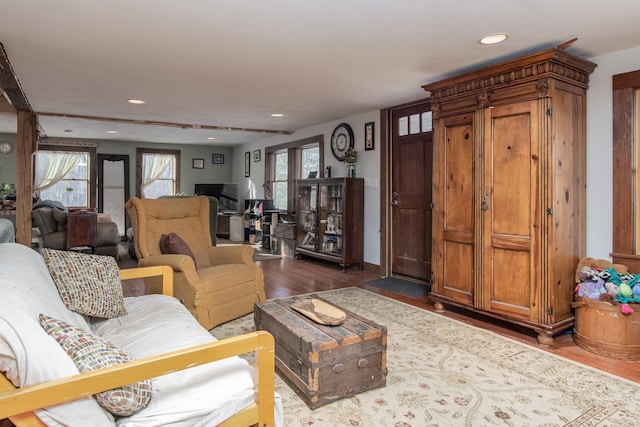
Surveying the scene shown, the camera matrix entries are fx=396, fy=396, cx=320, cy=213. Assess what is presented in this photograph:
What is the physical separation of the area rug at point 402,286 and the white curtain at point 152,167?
642cm

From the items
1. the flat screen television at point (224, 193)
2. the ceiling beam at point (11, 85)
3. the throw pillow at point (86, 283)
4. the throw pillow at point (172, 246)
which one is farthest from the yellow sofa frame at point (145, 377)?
the flat screen television at point (224, 193)

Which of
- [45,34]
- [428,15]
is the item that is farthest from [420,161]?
[45,34]

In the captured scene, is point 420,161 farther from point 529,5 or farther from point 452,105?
point 529,5

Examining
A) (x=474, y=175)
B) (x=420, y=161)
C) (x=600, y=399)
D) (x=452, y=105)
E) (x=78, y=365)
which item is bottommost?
(x=600, y=399)

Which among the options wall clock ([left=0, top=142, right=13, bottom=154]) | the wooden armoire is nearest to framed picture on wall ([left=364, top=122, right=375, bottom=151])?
the wooden armoire

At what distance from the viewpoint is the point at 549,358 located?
8.50ft

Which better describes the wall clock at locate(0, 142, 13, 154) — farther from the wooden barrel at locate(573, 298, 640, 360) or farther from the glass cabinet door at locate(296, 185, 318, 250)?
the wooden barrel at locate(573, 298, 640, 360)

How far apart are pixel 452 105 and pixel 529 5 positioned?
48.6 inches

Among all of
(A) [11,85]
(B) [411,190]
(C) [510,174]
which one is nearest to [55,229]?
(A) [11,85]

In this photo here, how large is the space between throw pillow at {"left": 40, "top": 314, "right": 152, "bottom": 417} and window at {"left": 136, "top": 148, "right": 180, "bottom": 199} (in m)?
8.44

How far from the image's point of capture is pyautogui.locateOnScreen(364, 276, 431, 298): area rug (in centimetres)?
423

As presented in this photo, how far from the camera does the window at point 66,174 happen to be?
8.26 metres

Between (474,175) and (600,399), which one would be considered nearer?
(600,399)

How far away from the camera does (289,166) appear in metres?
7.34
